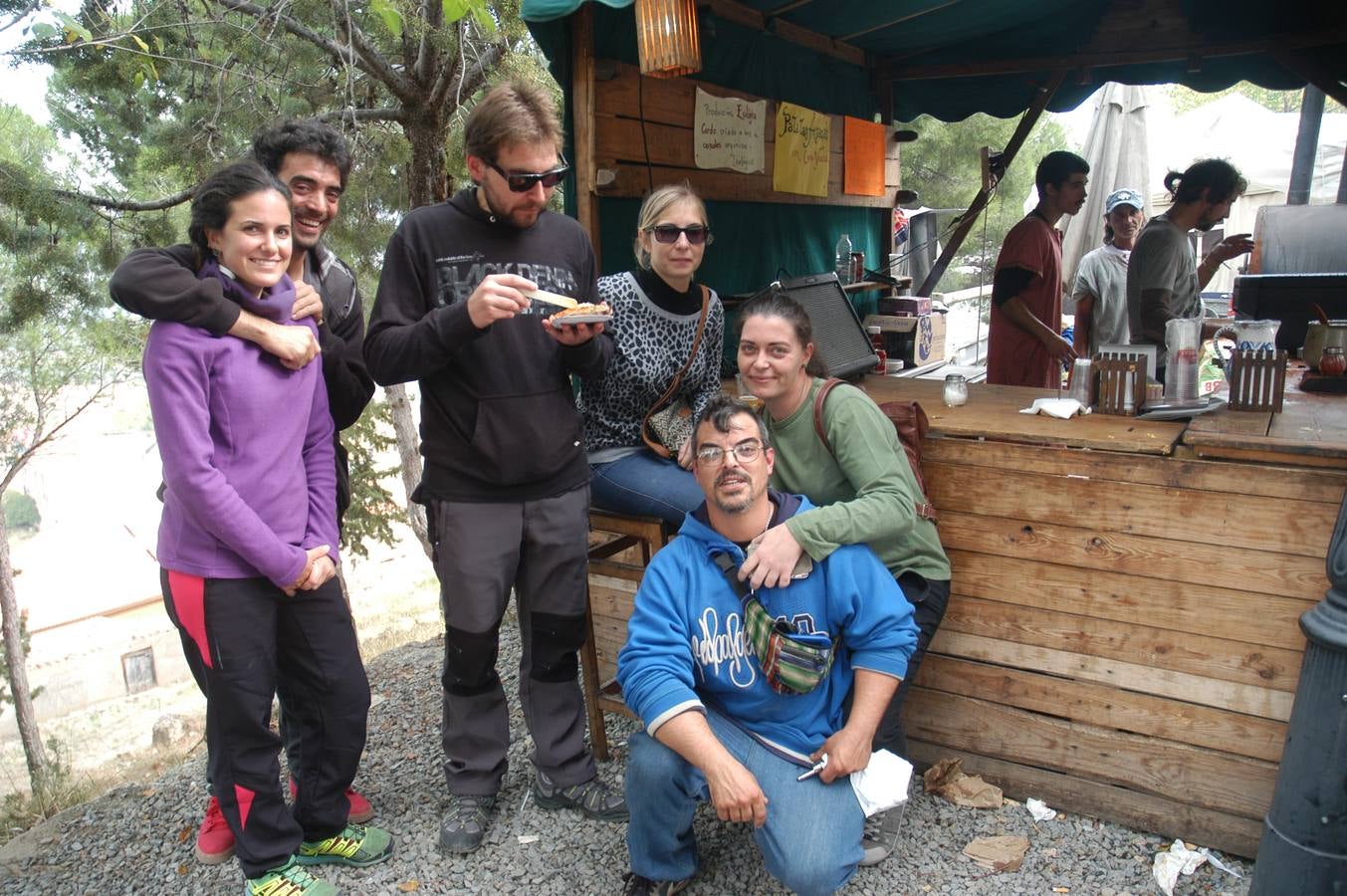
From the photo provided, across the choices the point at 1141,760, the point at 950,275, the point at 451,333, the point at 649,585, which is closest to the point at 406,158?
the point at 451,333

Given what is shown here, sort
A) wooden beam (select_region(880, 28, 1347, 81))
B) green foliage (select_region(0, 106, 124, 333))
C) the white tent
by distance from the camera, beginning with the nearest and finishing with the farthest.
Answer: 1. wooden beam (select_region(880, 28, 1347, 81))
2. green foliage (select_region(0, 106, 124, 333))
3. the white tent

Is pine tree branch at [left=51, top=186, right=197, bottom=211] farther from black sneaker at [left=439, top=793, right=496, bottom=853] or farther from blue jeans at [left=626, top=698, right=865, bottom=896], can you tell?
blue jeans at [left=626, top=698, right=865, bottom=896]

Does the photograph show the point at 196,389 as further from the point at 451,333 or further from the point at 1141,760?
the point at 1141,760

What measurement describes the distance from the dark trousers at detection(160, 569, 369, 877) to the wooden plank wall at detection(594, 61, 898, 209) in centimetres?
189

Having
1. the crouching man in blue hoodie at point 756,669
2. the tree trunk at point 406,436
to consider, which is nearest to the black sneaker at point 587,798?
the crouching man in blue hoodie at point 756,669

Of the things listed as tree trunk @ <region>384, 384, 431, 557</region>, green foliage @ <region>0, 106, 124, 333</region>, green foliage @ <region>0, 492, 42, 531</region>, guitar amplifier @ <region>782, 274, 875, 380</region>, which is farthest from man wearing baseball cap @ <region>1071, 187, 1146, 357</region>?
green foliage @ <region>0, 492, 42, 531</region>

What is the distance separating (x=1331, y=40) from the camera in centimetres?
481

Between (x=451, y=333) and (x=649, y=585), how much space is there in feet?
2.57

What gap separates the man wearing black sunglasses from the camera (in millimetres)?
2379

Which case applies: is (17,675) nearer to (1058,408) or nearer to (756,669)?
(756,669)

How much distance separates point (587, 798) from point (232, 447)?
146 centimetres

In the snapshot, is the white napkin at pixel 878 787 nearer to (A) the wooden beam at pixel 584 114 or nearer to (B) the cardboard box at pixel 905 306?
(A) the wooden beam at pixel 584 114

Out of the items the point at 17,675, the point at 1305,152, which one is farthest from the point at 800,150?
the point at 17,675

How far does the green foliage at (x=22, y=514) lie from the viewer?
24.7 meters
